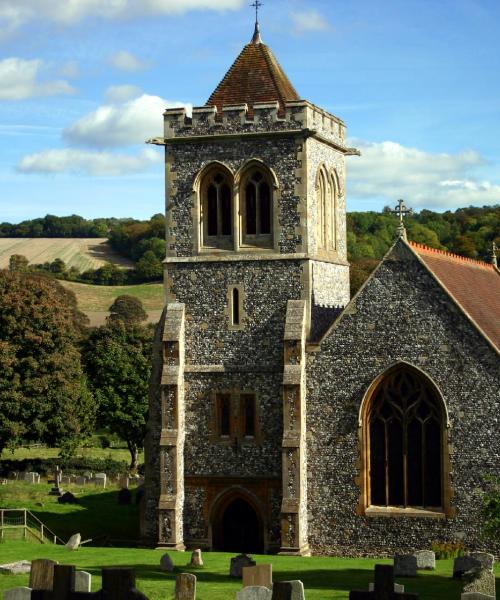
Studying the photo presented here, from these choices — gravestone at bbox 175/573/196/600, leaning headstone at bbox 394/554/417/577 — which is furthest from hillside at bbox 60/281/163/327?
gravestone at bbox 175/573/196/600

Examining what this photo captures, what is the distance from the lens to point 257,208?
35344 mm

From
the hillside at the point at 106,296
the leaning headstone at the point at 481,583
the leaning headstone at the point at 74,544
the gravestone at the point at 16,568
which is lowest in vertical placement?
the gravestone at the point at 16,568

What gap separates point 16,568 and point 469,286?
14.8 meters

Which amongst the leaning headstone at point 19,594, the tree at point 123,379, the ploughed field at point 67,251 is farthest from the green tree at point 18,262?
the leaning headstone at point 19,594

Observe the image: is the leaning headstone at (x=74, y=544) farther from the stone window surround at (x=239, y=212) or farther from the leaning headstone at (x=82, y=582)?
the leaning headstone at (x=82, y=582)

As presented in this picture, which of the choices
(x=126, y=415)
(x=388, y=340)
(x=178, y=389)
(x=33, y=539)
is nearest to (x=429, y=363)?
(x=388, y=340)

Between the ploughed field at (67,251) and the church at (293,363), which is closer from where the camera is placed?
the church at (293,363)

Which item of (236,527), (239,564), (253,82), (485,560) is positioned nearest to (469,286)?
(253,82)

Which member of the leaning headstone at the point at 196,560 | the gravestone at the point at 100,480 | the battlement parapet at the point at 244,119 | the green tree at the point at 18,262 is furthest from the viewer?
the green tree at the point at 18,262

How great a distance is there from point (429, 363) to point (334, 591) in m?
8.21

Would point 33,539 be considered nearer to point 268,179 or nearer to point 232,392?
point 232,392

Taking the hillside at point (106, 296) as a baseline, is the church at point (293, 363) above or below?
below

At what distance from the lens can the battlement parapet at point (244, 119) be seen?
34875 mm

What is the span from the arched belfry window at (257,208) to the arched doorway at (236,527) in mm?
7056
